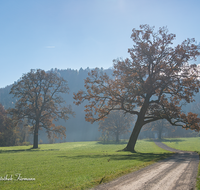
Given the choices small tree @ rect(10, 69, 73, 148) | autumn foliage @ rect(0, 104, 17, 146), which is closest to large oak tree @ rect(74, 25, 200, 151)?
small tree @ rect(10, 69, 73, 148)

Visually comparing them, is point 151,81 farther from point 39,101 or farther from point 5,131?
point 5,131

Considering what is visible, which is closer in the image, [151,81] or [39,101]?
[151,81]

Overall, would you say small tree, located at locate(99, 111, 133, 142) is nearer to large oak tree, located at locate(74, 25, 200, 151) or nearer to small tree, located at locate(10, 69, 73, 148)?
small tree, located at locate(10, 69, 73, 148)

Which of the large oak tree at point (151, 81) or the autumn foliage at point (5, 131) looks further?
the autumn foliage at point (5, 131)

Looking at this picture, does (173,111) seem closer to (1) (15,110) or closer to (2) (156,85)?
(2) (156,85)

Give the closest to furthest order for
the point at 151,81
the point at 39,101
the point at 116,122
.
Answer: the point at 151,81
the point at 39,101
the point at 116,122

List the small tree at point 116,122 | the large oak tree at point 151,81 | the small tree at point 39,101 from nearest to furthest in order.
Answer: the large oak tree at point 151,81 → the small tree at point 39,101 → the small tree at point 116,122

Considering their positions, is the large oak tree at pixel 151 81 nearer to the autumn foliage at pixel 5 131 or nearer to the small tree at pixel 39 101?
the small tree at pixel 39 101

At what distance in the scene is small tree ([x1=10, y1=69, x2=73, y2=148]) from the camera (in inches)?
1258

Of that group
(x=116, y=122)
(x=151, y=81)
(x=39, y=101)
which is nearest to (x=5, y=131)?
(x=39, y=101)

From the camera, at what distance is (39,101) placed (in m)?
35.1

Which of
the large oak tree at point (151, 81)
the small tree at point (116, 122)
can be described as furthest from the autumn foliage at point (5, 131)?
the large oak tree at point (151, 81)

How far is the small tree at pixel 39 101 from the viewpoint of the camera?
31.9 meters

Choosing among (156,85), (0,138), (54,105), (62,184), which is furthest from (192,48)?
(0,138)
